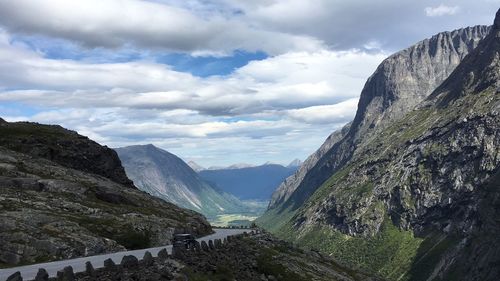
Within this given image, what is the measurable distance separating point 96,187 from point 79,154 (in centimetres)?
3954

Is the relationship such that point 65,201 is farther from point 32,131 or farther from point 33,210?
point 32,131

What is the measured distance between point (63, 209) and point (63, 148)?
2385 inches

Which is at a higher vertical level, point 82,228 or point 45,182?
point 45,182

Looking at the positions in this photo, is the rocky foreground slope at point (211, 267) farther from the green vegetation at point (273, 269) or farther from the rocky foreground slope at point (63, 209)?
the rocky foreground slope at point (63, 209)

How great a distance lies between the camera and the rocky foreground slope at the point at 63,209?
54.1m

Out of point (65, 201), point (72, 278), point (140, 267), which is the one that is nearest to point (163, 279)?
point (140, 267)

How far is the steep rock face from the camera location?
12332 cm

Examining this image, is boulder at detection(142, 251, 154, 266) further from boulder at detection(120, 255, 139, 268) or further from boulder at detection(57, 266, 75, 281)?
boulder at detection(57, 266, 75, 281)

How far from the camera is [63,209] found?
237 feet

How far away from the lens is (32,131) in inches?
5394

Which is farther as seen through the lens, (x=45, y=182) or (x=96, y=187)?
(x=96, y=187)

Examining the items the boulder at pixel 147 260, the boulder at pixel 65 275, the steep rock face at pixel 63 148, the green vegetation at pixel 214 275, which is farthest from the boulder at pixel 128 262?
the steep rock face at pixel 63 148

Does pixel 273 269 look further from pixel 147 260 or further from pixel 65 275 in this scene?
pixel 65 275

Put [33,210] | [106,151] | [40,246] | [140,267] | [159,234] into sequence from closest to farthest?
[140,267] < [40,246] < [33,210] < [159,234] < [106,151]
